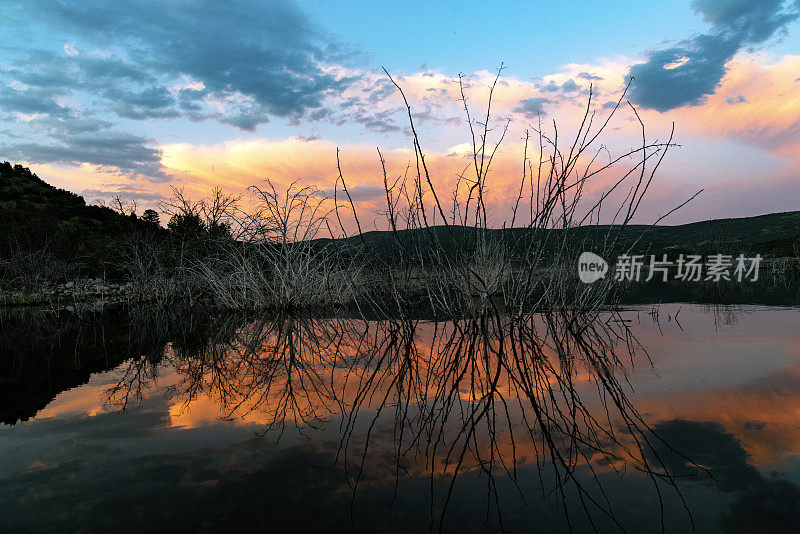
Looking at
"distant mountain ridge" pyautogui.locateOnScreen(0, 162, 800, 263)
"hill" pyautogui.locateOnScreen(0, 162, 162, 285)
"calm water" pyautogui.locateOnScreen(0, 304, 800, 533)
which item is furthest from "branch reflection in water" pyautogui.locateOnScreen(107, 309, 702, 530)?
"hill" pyautogui.locateOnScreen(0, 162, 162, 285)

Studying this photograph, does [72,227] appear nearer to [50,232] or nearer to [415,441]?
[50,232]

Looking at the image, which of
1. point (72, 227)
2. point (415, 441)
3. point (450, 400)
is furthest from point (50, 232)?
point (415, 441)

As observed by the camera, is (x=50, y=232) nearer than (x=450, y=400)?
No

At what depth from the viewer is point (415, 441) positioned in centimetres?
199

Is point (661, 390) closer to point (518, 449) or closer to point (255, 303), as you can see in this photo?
point (518, 449)

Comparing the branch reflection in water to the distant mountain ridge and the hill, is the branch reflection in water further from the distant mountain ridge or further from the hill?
the hill

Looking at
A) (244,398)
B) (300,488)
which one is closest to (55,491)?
(300,488)

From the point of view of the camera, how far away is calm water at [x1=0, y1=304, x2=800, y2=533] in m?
1.40

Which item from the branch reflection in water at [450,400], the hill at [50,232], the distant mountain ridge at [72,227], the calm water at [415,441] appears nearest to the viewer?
the calm water at [415,441]

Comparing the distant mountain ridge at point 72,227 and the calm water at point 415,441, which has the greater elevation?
the distant mountain ridge at point 72,227

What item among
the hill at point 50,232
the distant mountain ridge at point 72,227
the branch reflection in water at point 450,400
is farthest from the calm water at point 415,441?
the hill at point 50,232

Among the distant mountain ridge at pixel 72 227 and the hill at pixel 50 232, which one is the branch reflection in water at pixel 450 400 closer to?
the distant mountain ridge at pixel 72 227

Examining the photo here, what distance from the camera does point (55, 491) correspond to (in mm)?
1666

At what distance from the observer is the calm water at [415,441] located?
1.40 m
